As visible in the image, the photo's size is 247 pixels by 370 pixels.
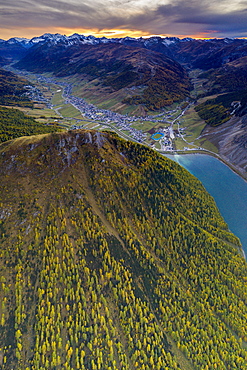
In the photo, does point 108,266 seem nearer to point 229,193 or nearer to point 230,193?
point 229,193

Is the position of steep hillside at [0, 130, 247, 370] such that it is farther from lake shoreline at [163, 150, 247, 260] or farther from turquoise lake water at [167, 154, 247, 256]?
turquoise lake water at [167, 154, 247, 256]

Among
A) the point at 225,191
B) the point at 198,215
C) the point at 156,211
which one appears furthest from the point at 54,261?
the point at 225,191

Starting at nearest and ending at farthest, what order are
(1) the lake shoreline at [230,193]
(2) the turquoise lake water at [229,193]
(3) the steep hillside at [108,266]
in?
(3) the steep hillside at [108,266]
(1) the lake shoreline at [230,193]
(2) the turquoise lake water at [229,193]

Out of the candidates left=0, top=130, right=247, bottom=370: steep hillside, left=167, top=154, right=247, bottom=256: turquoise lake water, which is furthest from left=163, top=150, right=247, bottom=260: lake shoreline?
left=0, top=130, right=247, bottom=370: steep hillside

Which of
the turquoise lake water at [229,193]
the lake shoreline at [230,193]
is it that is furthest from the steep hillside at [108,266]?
the turquoise lake water at [229,193]

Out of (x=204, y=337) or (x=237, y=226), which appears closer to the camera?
(x=204, y=337)

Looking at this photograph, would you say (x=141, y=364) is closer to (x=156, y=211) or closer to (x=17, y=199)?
(x=156, y=211)

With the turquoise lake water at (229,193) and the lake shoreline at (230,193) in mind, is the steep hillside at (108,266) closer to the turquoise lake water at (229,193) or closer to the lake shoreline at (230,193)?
the lake shoreline at (230,193)
